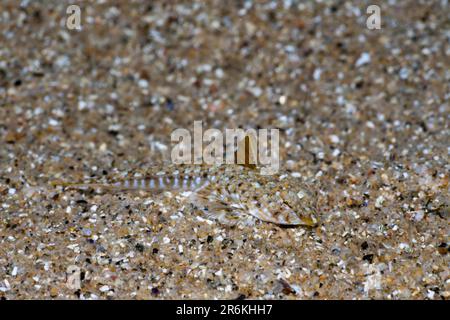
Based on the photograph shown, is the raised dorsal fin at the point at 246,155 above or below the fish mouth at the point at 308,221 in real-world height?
above

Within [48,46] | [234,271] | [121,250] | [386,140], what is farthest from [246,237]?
[48,46]

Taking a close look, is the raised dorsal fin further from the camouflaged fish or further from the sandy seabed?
the sandy seabed

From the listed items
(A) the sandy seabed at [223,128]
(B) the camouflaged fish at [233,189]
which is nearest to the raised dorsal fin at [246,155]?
(B) the camouflaged fish at [233,189]

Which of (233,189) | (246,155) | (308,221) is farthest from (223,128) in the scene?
(308,221)

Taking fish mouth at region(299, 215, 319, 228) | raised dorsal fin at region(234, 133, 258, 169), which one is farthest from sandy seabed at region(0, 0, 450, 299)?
raised dorsal fin at region(234, 133, 258, 169)

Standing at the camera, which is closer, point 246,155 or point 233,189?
point 233,189

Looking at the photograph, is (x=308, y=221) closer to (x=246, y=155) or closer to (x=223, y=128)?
(x=246, y=155)

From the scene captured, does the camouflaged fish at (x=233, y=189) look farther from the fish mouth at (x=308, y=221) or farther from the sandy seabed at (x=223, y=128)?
the sandy seabed at (x=223, y=128)
